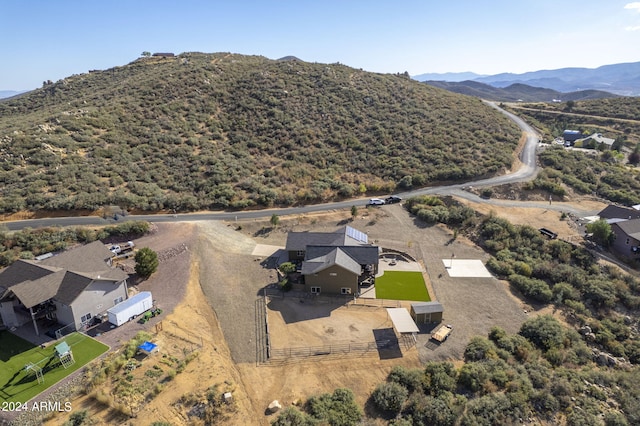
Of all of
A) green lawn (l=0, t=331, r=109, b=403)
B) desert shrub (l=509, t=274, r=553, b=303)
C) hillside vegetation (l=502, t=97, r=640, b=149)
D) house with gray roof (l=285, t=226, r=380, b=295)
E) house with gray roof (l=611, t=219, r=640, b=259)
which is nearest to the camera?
green lawn (l=0, t=331, r=109, b=403)

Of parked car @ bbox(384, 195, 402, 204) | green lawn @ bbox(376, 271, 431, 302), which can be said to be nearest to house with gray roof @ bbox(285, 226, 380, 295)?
green lawn @ bbox(376, 271, 431, 302)

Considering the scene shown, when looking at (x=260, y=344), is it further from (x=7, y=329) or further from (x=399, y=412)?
(x=7, y=329)

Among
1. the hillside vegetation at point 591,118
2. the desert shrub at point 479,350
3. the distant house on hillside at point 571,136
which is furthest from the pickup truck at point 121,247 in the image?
the distant house on hillside at point 571,136

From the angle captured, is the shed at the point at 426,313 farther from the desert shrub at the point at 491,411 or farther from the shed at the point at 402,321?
the desert shrub at the point at 491,411

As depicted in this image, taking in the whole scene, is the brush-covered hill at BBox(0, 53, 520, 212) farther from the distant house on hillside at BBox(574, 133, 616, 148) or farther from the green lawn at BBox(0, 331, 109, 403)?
the green lawn at BBox(0, 331, 109, 403)

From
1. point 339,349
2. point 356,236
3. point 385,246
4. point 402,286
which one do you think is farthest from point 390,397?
point 385,246

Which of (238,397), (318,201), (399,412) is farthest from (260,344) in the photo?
(318,201)
